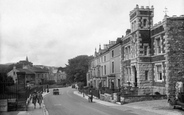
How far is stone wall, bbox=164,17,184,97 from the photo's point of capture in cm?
2589

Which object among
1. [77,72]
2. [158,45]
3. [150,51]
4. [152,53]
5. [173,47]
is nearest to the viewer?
[173,47]

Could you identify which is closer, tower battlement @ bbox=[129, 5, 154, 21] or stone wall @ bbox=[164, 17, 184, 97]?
stone wall @ bbox=[164, 17, 184, 97]

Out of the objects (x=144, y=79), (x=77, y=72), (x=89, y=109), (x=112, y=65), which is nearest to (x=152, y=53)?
(x=144, y=79)

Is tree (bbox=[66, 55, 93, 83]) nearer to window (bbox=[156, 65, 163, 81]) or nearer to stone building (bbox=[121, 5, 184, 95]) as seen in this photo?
stone building (bbox=[121, 5, 184, 95])

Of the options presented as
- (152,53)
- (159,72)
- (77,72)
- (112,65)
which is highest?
(152,53)

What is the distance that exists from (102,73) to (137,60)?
24423 millimetres

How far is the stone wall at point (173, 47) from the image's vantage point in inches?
1019

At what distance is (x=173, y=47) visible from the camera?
85.3 ft

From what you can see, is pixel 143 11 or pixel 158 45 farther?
pixel 143 11

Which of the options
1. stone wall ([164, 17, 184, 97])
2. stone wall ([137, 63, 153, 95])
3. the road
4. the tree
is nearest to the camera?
the road

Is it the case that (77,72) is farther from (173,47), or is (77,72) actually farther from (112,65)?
(173,47)

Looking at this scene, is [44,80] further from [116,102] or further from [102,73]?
[116,102]

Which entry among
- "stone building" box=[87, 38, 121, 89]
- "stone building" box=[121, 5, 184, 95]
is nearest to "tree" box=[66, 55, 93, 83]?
"stone building" box=[87, 38, 121, 89]

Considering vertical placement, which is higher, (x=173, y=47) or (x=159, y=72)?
(x=173, y=47)
